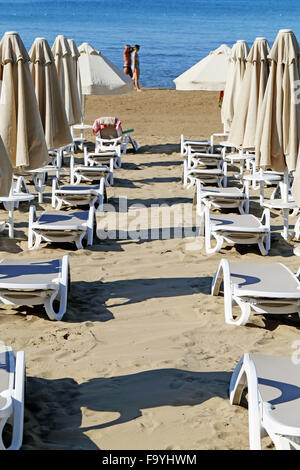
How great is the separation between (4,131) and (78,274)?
1921 millimetres

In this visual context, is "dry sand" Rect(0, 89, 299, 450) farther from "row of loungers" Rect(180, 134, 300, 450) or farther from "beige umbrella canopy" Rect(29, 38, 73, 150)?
"beige umbrella canopy" Rect(29, 38, 73, 150)

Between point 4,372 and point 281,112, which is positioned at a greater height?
point 281,112

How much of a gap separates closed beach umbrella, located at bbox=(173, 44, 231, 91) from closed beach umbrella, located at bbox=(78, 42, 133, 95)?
3.96ft

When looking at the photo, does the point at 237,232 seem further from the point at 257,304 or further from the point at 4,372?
the point at 4,372

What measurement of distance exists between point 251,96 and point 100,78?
18.8 feet

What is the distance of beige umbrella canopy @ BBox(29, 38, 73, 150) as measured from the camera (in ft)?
30.5

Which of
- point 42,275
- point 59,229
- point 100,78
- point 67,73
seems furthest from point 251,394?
point 100,78

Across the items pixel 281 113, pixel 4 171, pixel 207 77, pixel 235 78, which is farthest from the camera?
pixel 207 77

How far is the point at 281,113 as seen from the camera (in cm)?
812

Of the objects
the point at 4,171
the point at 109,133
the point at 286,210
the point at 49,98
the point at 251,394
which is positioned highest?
the point at 49,98

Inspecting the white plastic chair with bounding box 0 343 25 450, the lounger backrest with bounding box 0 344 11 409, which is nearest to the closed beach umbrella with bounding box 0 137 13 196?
the lounger backrest with bounding box 0 344 11 409

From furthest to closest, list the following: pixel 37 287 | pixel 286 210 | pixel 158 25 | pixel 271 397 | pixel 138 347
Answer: pixel 158 25, pixel 286 210, pixel 37 287, pixel 138 347, pixel 271 397

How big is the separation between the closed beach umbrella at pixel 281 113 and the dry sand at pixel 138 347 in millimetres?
971
